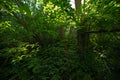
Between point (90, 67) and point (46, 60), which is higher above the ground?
point (46, 60)

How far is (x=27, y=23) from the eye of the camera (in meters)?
4.62

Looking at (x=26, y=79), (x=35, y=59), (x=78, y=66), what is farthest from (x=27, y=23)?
(x=78, y=66)

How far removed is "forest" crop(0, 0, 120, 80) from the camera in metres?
3.41

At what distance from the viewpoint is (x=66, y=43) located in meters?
4.34

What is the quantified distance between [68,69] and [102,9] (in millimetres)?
1574

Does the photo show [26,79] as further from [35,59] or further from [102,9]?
[102,9]

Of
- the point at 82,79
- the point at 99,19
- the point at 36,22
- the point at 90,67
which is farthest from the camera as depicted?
the point at 36,22

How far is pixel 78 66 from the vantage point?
12.2 feet

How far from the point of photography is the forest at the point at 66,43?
3406 millimetres

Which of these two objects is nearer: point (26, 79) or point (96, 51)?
point (26, 79)

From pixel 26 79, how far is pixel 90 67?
5.27ft

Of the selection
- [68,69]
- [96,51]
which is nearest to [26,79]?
[68,69]

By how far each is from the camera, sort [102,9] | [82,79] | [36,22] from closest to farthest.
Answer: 1. [102,9]
2. [82,79]
3. [36,22]

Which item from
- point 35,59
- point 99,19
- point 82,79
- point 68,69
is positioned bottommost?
point 82,79
